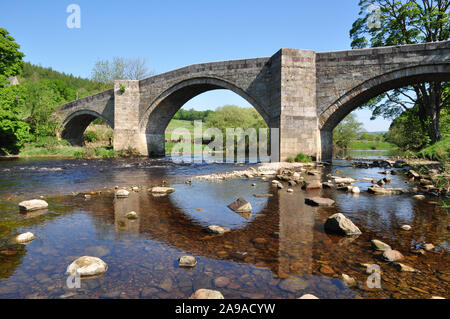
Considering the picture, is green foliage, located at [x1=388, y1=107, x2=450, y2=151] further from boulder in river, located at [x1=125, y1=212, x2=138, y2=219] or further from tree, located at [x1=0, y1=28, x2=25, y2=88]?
tree, located at [x1=0, y1=28, x2=25, y2=88]

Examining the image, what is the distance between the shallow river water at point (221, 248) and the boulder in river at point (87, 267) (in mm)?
82

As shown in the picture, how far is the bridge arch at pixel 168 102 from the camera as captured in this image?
699 inches

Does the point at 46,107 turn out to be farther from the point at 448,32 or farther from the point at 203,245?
the point at 448,32

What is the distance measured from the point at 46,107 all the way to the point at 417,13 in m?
33.8

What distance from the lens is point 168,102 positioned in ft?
71.5

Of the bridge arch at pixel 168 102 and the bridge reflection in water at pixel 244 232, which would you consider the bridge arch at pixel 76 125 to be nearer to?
the bridge arch at pixel 168 102

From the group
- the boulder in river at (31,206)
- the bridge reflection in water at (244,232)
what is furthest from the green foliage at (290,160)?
the boulder in river at (31,206)

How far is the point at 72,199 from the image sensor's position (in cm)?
600

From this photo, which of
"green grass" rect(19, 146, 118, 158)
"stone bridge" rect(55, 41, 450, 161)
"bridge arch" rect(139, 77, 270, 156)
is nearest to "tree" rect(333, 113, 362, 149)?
"stone bridge" rect(55, 41, 450, 161)

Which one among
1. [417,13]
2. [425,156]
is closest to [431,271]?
[425,156]

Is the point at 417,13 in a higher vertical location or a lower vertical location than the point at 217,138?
higher

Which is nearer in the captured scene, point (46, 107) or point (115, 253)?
point (115, 253)

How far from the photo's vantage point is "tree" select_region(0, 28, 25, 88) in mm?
19453

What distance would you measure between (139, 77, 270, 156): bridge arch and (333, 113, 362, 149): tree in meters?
15.8
